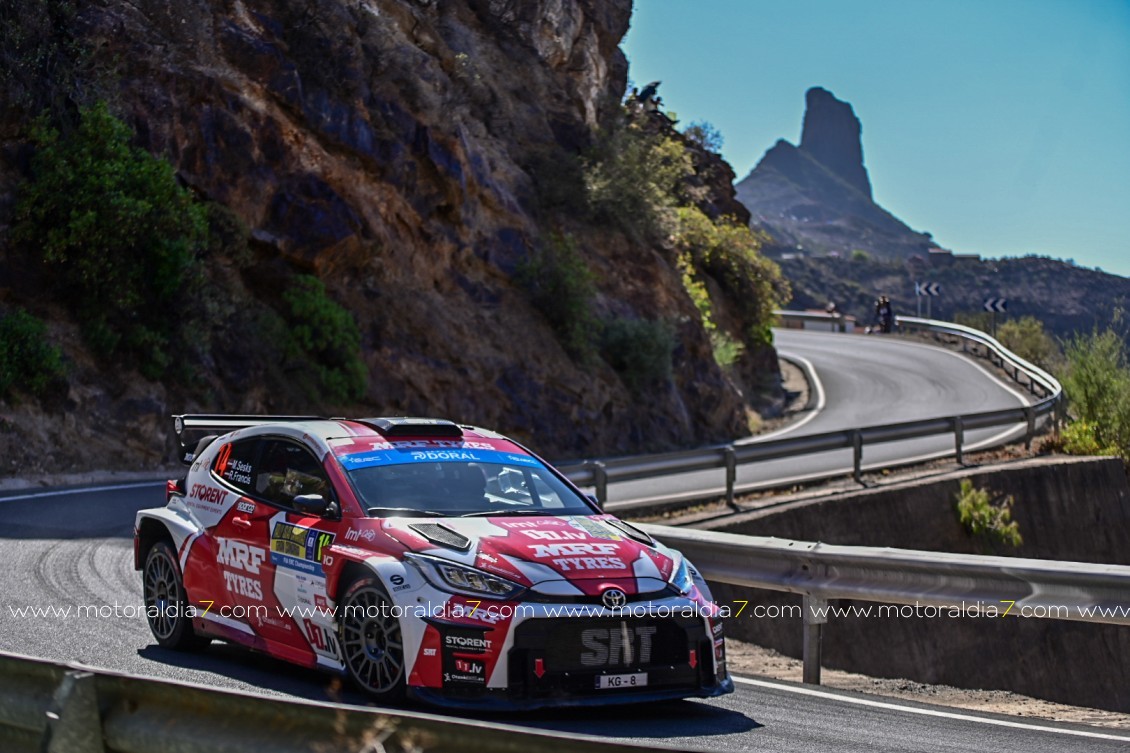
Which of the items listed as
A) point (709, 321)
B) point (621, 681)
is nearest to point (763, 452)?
point (621, 681)

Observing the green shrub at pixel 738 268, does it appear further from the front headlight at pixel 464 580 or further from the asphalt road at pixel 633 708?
the front headlight at pixel 464 580

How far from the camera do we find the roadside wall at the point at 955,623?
14.5 meters

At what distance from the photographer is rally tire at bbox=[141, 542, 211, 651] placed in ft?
26.6

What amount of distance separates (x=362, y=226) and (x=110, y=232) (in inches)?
257

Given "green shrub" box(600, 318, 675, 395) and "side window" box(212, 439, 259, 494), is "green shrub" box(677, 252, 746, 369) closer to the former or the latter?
"green shrub" box(600, 318, 675, 395)

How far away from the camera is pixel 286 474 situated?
7.86 m

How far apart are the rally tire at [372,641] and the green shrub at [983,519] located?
13.7m

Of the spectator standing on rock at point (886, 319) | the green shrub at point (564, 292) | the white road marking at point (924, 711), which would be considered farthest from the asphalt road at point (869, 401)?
the white road marking at point (924, 711)

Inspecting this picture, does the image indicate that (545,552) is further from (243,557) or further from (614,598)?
(243,557)

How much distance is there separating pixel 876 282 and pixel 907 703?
165 metres

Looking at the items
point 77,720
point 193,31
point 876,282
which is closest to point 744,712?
point 77,720

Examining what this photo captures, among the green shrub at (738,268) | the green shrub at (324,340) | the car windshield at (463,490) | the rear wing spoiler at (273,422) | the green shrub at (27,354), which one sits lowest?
the car windshield at (463,490)

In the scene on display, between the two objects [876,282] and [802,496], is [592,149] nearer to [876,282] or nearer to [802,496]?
[802,496]

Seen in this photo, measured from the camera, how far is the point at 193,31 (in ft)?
80.3
